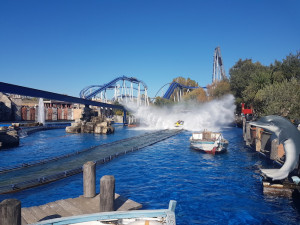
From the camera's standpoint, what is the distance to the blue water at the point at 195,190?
9.47 m

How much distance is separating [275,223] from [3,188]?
11.2 meters

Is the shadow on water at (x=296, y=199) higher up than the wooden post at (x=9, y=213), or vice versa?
the wooden post at (x=9, y=213)

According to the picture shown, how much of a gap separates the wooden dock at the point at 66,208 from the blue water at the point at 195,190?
2.44 m

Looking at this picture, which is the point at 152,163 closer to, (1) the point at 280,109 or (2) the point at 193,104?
(1) the point at 280,109

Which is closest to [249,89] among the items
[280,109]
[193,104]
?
[280,109]

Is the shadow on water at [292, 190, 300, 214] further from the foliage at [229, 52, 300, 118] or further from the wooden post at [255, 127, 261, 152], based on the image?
the foliage at [229, 52, 300, 118]

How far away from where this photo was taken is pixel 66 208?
7195mm

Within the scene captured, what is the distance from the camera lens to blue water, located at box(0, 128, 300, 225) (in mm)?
9469

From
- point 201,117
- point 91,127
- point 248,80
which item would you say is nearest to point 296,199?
point 91,127

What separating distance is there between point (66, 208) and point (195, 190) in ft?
23.0

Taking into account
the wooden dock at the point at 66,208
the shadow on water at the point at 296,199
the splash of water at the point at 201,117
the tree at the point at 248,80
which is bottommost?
the shadow on water at the point at 296,199

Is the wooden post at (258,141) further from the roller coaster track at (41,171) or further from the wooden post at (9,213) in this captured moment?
the wooden post at (9,213)

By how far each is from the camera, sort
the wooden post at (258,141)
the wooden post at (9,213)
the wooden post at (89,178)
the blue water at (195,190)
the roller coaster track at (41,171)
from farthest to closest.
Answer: the wooden post at (258,141) → the roller coaster track at (41,171) → the blue water at (195,190) → the wooden post at (89,178) → the wooden post at (9,213)

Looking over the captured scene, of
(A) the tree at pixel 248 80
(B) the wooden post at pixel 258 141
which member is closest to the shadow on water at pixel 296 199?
(B) the wooden post at pixel 258 141
